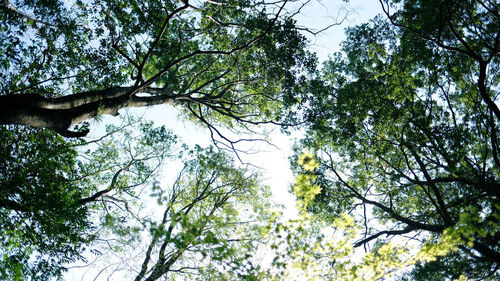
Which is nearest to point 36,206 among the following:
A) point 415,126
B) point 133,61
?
point 133,61

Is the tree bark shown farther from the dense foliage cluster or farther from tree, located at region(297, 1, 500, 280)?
tree, located at region(297, 1, 500, 280)

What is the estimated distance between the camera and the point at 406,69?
782 centimetres

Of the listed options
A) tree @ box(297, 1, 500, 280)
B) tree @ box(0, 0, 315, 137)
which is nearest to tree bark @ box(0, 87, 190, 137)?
tree @ box(0, 0, 315, 137)

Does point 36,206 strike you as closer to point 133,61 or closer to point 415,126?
point 133,61

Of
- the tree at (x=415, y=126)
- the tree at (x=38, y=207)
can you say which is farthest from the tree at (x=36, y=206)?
the tree at (x=415, y=126)

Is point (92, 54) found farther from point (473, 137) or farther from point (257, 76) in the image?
point (473, 137)

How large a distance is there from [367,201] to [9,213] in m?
9.31

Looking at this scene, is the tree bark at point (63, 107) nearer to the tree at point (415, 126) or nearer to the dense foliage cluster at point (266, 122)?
the dense foliage cluster at point (266, 122)

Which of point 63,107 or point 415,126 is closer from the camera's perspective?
point 63,107

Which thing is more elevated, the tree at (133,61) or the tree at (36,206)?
the tree at (133,61)

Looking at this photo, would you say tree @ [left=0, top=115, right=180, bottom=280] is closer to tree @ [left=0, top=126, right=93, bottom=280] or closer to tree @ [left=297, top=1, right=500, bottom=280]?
tree @ [left=0, top=126, right=93, bottom=280]

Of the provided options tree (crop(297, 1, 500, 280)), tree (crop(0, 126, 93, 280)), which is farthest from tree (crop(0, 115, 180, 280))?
tree (crop(297, 1, 500, 280))

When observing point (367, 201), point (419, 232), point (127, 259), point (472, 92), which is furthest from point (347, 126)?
point (127, 259)

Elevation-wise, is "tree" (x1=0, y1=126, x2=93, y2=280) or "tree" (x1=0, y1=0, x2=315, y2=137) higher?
"tree" (x1=0, y1=0, x2=315, y2=137)
